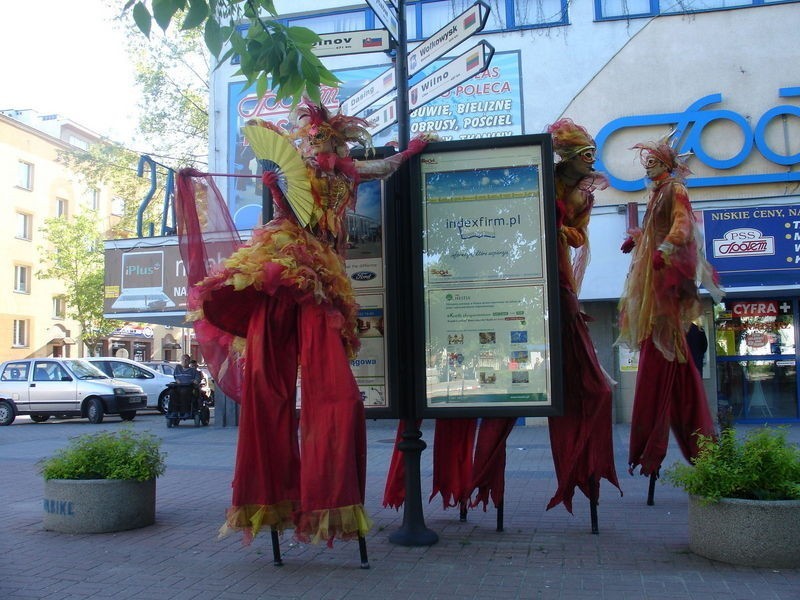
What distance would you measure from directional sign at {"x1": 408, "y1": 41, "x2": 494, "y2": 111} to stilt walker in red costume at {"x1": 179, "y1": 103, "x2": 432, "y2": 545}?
98 cm

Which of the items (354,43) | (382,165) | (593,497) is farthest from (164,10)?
(593,497)

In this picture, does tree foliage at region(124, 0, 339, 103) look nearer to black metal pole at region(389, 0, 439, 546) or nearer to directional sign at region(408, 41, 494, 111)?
black metal pole at region(389, 0, 439, 546)

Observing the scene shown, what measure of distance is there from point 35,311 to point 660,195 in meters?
39.4

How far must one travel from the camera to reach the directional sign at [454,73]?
557cm

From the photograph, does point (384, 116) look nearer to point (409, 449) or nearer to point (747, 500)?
point (409, 449)

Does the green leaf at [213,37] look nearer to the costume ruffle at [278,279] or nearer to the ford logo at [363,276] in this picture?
the costume ruffle at [278,279]

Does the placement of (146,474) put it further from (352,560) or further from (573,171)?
(573,171)

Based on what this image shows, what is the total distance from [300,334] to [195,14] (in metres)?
1.91

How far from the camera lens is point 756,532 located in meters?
4.39

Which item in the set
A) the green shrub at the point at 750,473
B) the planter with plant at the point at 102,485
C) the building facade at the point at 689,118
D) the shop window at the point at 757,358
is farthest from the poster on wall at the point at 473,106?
the green shrub at the point at 750,473

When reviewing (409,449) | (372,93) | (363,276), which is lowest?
(409,449)

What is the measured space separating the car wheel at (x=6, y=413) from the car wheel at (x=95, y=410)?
207 centimetres

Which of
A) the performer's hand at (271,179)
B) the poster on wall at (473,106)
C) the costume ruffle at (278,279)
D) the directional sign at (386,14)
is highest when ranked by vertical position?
the poster on wall at (473,106)

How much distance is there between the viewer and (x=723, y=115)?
1322 cm
